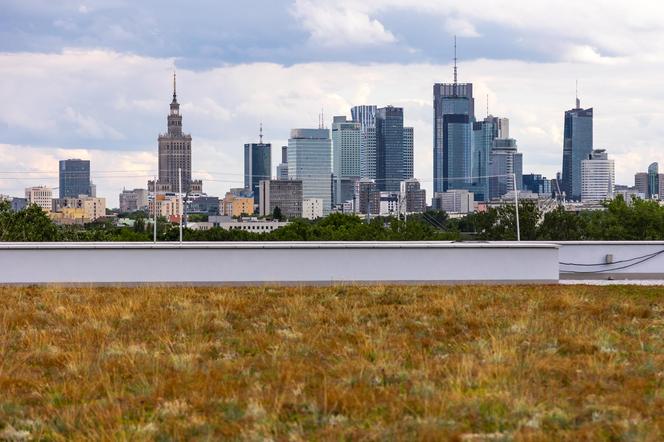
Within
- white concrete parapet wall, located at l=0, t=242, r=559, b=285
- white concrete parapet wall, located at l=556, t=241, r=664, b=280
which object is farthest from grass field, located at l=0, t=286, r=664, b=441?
white concrete parapet wall, located at l=556, t=241, r=664, b=280

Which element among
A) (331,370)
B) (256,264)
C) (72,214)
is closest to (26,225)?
(256,264)

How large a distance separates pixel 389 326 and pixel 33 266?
10510 mm

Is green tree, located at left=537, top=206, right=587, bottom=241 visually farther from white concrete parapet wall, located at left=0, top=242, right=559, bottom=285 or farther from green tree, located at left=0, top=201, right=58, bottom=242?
white concrete parapet wall, located at left=0, top=242, right=559, bottom=285

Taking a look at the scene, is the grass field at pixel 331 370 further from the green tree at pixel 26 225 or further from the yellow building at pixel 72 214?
the yellow building at pixel 72 214

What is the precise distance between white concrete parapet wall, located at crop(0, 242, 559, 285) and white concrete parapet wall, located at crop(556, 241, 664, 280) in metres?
3.41

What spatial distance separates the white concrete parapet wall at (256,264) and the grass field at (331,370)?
438cm

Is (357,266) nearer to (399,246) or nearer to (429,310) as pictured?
(399,246)

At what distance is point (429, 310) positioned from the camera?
15.2 metres

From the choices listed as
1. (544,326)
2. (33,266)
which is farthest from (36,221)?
(544,326)

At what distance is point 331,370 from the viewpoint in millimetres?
9836

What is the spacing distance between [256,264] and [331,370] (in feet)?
36.9

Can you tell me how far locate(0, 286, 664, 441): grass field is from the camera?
7.71 meters

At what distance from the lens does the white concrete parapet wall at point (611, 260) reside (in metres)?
23.9

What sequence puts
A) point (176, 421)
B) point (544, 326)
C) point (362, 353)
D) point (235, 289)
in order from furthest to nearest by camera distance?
point (235, 289) < point (544, 326) < point (362, 353) < point (176, 421)
